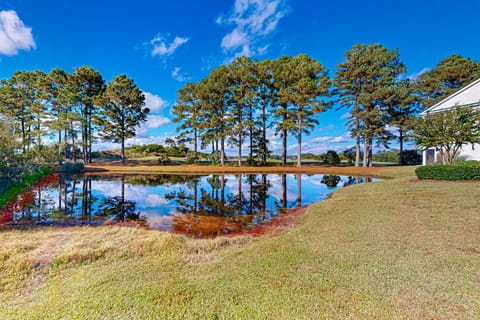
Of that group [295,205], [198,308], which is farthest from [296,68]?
[198,308]

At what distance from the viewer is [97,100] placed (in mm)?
22656

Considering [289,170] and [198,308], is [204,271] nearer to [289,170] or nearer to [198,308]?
[198,308]

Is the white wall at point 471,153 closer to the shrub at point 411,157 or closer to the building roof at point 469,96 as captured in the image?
the building roof at point 469,96

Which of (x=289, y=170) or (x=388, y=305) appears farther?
(x=289, y=170)

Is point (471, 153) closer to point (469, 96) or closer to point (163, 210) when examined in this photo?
point (469, 96)

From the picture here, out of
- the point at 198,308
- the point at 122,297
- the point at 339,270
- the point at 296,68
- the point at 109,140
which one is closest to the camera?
the point at 198,308

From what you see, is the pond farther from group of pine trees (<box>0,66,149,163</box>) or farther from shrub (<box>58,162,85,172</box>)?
group of pine trees (<box>0,66,149,163</box>)

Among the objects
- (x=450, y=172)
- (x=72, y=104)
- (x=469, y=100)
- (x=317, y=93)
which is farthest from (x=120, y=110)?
(x=469, y=100)

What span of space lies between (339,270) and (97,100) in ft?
90.0

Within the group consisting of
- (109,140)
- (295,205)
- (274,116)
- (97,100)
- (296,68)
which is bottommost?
(295,205)

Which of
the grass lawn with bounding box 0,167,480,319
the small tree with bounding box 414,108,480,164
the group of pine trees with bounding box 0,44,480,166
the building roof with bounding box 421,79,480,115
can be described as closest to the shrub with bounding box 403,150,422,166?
the group of pine trees with bounding box 0,44,480,166

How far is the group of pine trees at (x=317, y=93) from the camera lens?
1942cm

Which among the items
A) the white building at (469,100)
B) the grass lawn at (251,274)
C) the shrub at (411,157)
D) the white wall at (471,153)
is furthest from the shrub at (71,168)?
the shrub at (411,157)

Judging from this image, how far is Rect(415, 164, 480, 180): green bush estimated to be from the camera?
8.91 m
